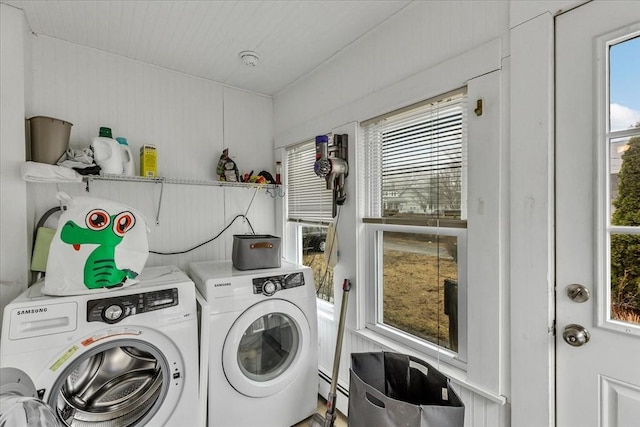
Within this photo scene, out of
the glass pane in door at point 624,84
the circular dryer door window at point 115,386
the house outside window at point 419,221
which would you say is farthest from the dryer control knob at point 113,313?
the glass pane in door at point 624,84

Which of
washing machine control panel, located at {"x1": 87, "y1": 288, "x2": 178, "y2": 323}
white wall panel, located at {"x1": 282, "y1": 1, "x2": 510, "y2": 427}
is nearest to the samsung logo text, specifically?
washing machine control panel, located at {"x1": 87, "y1": 288, "x2": 178, "y2": 323}

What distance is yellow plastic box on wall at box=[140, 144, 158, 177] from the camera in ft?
6.72

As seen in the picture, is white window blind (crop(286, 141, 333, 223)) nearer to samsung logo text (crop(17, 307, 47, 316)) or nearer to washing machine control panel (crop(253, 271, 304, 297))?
washing machine control panel (crop(253, 271, 304, 297))

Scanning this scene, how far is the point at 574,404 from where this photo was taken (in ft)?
3.42

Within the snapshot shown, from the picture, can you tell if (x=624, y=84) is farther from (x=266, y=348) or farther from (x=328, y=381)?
(x=328, y=381)

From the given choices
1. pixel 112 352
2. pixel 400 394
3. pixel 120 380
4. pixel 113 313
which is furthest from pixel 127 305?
pixel 400 394

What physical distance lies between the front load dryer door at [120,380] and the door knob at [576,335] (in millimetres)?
1710

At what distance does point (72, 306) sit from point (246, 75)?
1973mm

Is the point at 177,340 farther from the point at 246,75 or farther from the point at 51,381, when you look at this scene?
the point at 246,75

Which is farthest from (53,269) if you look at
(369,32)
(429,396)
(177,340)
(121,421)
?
(369,32)

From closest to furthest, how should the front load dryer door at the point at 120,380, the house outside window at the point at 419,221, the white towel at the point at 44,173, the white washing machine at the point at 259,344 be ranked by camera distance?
the front load dryer door at the point at 120,380, the house outside window at the point at 419,221, the white towel at the point at 44,173, the white washing machine at the point at 259,344

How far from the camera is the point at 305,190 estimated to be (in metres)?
2.45

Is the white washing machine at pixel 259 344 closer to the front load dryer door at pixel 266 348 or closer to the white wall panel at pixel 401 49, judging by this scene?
the front load dryer door at pixel 266 348

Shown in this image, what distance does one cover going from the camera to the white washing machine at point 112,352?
3.93 feet
